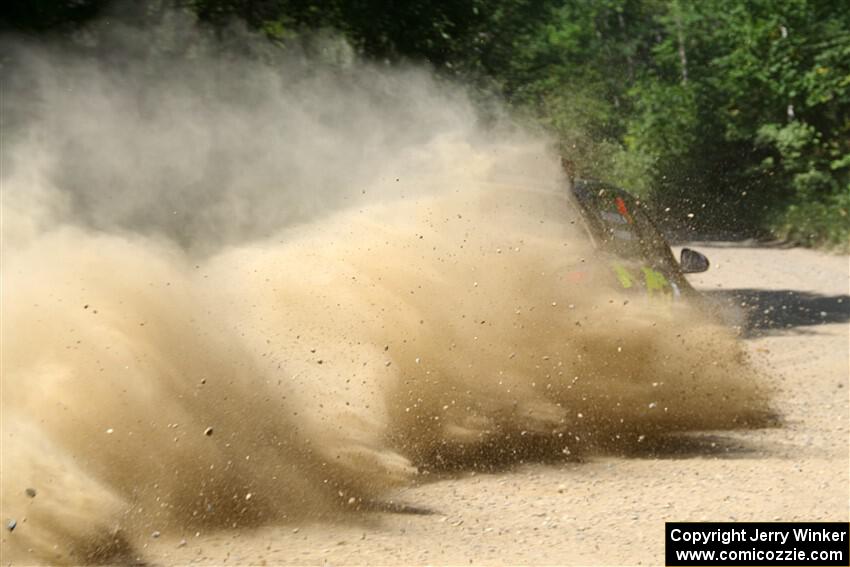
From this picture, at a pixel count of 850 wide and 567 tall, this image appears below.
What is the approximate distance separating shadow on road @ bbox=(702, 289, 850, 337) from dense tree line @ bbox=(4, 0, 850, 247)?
5.55 feet

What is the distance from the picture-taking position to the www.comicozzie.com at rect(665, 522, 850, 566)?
19.9 ft

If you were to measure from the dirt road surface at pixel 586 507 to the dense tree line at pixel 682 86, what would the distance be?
390 cm

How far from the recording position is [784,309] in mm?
18516

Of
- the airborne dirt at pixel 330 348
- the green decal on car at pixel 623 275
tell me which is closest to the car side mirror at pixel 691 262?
the airborne dirt at pixel 330 348

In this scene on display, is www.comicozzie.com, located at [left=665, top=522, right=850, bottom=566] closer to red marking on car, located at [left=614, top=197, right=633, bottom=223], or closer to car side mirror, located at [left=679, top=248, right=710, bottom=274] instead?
car side mirror, located at [left=679, top=248, right=710, bottom=274]

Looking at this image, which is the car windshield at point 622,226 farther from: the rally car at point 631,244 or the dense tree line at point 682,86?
the dense tree line at point 682,86

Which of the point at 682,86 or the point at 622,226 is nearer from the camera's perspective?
the point at 622,226

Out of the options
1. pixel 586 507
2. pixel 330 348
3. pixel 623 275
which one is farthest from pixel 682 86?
pixel 586 507

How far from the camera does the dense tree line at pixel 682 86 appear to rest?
447 inches

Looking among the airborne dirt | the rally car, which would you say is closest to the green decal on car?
the rally car

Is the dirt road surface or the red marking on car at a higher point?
the red marking on car

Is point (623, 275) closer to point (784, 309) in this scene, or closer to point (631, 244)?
point (631, 244)

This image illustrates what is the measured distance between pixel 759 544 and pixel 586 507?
1.16 meters

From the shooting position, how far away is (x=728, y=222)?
3591cm
